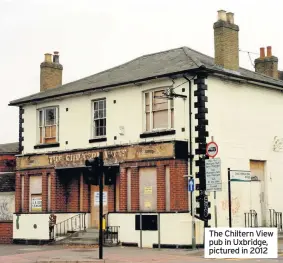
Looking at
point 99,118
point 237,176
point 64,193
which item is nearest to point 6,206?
point 64,193

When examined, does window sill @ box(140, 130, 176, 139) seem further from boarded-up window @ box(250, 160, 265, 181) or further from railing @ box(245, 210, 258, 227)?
railing @ box(245, 210, 258, 227)

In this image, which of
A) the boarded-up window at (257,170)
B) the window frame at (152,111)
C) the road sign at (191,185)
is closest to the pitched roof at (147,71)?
the window frame at (152,111)

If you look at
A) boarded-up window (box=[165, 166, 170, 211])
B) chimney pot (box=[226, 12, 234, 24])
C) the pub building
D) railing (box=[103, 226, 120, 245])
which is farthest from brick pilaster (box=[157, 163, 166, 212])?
chimney pot (box=[226, 12, 234, 24])

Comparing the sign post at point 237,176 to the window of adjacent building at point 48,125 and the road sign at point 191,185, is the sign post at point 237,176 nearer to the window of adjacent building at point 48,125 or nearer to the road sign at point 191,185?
the road sign at point 191,185

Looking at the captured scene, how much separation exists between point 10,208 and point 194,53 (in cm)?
1233

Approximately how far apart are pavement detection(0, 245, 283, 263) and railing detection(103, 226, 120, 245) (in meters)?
1.20

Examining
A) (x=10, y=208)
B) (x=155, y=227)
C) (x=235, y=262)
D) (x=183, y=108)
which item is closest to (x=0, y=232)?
(x=10, y=208)

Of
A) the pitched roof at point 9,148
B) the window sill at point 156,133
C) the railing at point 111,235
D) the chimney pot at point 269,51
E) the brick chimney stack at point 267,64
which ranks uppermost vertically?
the chimney pot at point 269,51

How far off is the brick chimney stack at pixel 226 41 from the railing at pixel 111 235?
26.6 feet

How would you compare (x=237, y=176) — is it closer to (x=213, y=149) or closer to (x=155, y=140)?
(x=155, y=140)

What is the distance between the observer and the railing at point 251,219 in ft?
86.4

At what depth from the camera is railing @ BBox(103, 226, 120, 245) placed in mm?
26672

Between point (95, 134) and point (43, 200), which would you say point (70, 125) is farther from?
point (43, 200)

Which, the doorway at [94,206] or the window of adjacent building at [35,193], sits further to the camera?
the window of adjacent building at [35,193]
